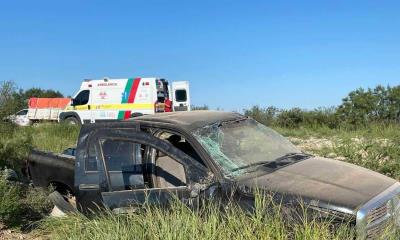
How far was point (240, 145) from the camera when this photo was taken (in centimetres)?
535

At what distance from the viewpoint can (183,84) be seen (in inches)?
1125

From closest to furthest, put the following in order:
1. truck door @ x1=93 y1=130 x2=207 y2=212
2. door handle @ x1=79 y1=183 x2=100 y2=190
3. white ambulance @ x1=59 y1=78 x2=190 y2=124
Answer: truck door @ x1=93 y1=130 x2=207 y2=212
door handle @ x1=79 y1=183 x2=100 y2=190
white ambulance @ x1=59 y1=78 x2=190 y2=124

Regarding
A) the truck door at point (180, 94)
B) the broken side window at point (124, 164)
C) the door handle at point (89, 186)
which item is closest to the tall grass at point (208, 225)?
the broken side window at point (124, 164)

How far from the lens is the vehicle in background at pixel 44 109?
3058 cm

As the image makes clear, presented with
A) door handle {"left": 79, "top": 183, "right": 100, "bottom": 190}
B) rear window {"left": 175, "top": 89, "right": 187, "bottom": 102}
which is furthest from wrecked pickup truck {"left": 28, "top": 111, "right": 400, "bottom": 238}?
rear window {"left": 175, "top": 89, "right": 187, "bottom": 102}

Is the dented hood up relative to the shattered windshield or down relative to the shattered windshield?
down

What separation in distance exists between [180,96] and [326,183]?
955 inches

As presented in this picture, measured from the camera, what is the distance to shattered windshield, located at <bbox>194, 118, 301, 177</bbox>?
496 cm

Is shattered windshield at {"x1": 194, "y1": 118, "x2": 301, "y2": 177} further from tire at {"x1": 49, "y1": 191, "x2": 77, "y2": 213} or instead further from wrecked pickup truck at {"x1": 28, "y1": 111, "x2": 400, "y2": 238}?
tire at {"x1": 49, "y1": 191, "x2": 77, "y2": 213}

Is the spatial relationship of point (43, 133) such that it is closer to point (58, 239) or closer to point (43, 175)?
point (43, 175)

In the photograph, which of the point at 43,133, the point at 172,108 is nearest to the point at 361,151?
the point at 43,133

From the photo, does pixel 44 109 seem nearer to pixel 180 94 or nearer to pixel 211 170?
pixel 180 94

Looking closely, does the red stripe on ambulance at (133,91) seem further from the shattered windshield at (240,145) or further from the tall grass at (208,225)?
the tall grass at (208,225)

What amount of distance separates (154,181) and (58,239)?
114 centimetres
